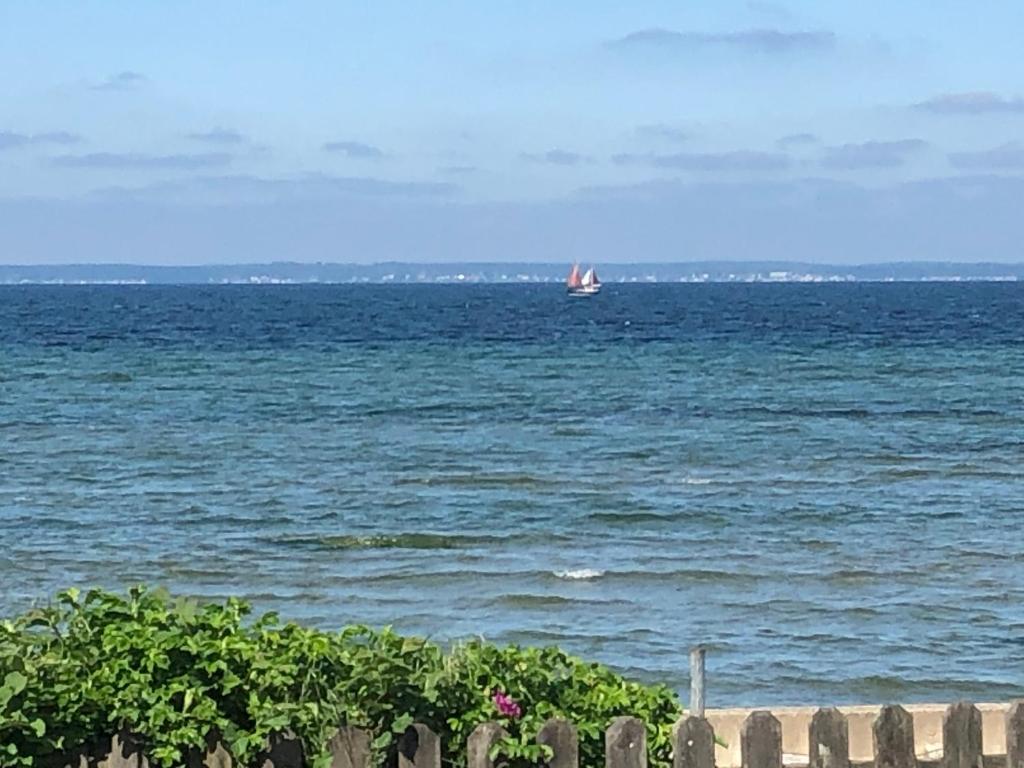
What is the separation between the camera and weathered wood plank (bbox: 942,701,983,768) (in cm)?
595

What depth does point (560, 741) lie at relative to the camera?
224 inches

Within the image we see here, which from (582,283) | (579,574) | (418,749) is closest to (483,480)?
(579,574)

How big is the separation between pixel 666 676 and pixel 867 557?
6.97 m

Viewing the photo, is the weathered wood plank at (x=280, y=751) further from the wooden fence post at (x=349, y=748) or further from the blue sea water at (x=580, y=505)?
the blue sea water at (x=580, y=505)

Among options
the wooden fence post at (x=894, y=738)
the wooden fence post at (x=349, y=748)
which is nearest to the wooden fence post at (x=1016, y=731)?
the wooden fence post at (x=894, y=738)

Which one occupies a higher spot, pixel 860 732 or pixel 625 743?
pixel 625 743

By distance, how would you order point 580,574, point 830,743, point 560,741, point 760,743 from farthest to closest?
point 580,574
point 830,743
point 760,743
point 560,741

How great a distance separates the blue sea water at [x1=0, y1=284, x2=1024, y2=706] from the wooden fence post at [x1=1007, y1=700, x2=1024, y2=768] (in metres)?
8.63

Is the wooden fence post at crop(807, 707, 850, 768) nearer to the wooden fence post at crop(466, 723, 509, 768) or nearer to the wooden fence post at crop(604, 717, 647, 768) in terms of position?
the wooden fence post at crop(604, 717, 647, 768)

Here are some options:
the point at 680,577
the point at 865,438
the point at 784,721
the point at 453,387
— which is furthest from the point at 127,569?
the point at 453,387

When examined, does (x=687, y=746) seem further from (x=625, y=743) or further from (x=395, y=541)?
(x=395, y=541)

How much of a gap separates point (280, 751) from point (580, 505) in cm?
2150

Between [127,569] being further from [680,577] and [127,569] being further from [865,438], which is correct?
[865,438]

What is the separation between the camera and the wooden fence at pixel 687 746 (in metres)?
5.61
